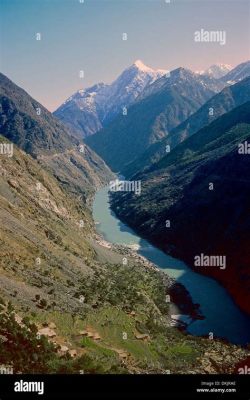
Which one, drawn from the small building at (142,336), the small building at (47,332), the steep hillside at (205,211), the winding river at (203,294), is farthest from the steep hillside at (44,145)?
the small building at (47,332)

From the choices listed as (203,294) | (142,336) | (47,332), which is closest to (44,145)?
(203,294)

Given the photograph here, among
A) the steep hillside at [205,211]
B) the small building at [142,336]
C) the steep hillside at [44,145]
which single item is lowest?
the small building at [142,336]

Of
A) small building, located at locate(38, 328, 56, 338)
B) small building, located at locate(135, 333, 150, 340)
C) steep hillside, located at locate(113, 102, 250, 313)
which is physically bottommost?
small building, located at locate(135, 333, 150, 340)

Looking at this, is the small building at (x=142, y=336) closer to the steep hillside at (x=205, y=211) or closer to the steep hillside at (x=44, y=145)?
the steep hillside at (x=205, y=211)

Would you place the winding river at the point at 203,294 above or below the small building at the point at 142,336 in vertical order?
above

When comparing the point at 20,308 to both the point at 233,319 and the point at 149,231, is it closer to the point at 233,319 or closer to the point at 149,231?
the point at 233,319

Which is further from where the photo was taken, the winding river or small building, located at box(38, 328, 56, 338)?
the winding river

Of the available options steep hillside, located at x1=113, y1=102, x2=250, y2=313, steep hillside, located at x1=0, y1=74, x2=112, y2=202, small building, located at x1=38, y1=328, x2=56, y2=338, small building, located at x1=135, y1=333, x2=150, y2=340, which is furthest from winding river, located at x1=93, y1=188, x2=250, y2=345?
steep hillside, located at x1=0, y1=74, x2=112, y2=202

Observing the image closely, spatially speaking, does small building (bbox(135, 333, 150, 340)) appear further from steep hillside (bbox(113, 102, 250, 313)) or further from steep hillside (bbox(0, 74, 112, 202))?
steep hillside (bbox(0, 74, 112, 202))
